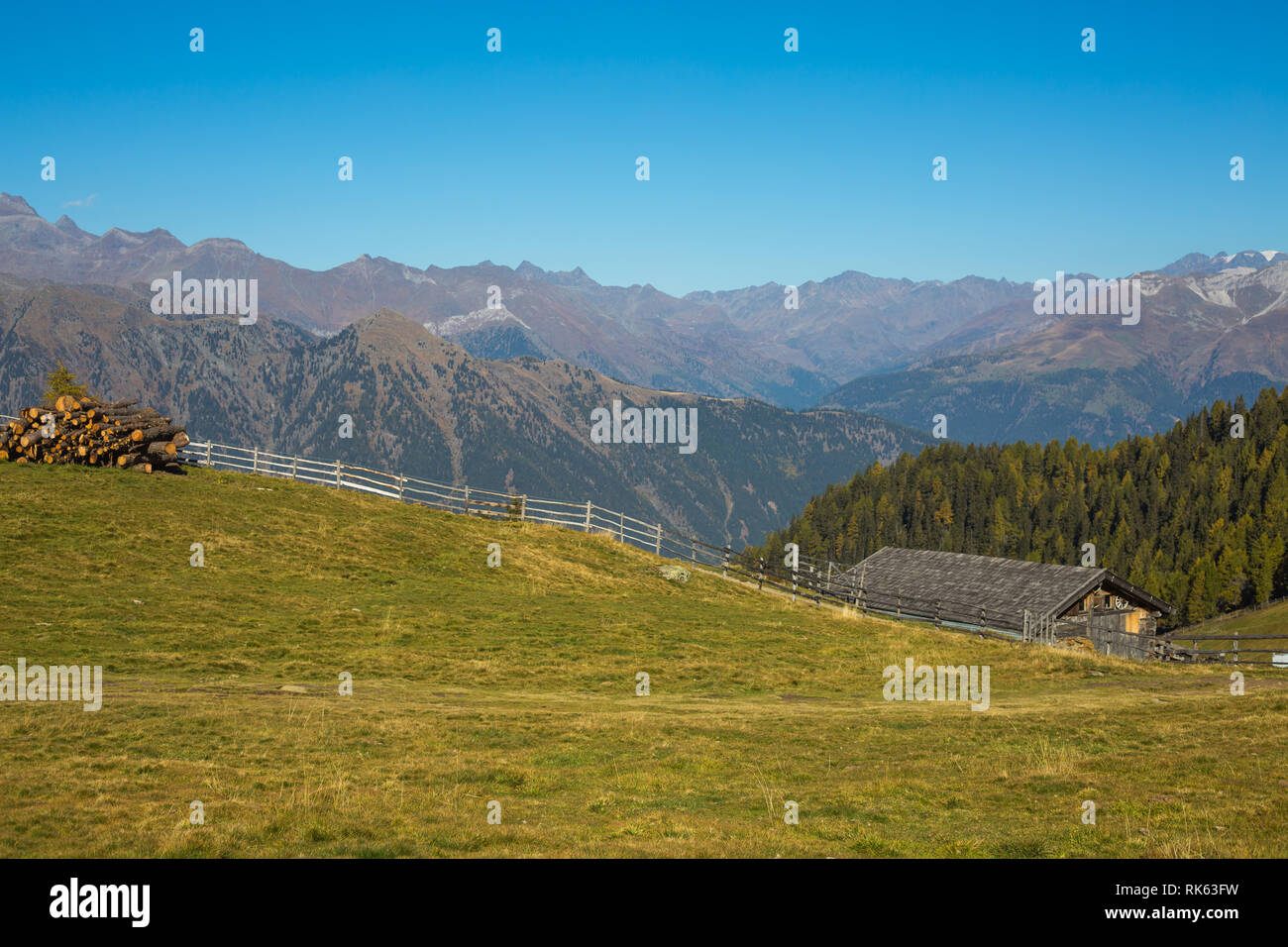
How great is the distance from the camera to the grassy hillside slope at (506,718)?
13500 millimetres

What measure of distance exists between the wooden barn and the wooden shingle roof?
7cm

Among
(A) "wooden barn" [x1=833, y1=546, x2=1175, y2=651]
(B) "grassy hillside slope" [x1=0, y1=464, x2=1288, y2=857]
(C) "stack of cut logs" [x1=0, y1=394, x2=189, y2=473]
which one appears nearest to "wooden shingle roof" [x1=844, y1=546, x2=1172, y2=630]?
(A) "wooden barn" [x1=833, y1=546, x2=1175, y2=651]

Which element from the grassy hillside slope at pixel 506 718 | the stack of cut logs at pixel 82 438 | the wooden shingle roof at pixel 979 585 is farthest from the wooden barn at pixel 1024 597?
the stack of cut logs at pixel 82 438

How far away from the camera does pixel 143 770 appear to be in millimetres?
16281

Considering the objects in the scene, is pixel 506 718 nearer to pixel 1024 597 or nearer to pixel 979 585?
pixel 1024 597

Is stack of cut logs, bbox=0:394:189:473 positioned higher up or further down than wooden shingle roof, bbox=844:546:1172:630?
higher up

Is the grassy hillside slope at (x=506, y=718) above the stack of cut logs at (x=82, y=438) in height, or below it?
below

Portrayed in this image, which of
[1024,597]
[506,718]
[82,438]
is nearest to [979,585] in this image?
[1024,597]

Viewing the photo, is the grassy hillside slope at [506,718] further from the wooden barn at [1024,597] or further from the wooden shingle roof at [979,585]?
the wooden shingle roof at [979,585]

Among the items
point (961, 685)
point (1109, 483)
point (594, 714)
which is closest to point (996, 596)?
point (961, 685)

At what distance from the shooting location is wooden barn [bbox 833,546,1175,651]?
193 ft

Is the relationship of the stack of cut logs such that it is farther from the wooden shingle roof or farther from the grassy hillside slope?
the wooden shingle roof

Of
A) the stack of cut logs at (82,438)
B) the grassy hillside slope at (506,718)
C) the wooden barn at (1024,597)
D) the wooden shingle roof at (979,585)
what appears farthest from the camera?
the wooden shingle roof at (979,585)

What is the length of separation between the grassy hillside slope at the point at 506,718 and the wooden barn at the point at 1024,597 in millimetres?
15526
